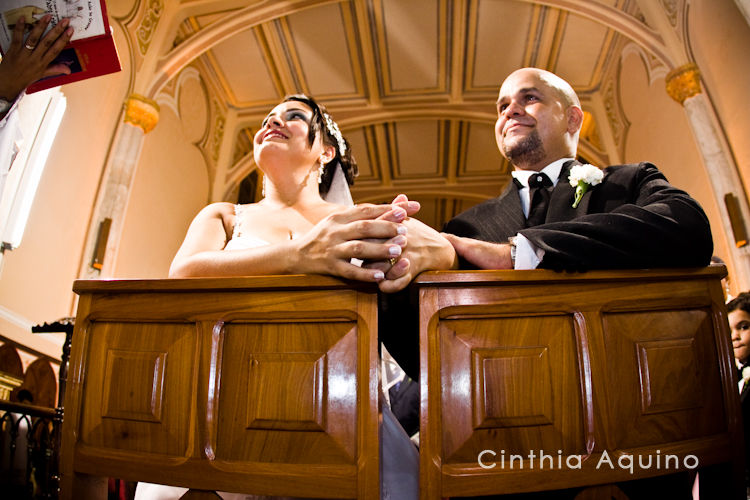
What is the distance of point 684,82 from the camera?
596 centimetres

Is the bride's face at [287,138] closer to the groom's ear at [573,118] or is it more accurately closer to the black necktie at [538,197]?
the black necktie at [538,197]

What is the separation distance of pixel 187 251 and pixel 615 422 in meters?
1.31

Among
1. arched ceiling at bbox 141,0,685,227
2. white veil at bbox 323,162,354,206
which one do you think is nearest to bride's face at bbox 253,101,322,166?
white veil at bbox 323,162,354,206

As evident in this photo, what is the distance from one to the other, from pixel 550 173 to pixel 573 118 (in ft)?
1.17

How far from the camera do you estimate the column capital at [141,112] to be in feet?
20.4

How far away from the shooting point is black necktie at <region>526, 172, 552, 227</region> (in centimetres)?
179

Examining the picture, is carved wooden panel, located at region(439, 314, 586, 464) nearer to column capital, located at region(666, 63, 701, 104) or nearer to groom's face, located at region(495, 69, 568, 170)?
groom's face, located at region(495, 69, 568, 170)

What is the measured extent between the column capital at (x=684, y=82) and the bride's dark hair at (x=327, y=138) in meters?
4.99

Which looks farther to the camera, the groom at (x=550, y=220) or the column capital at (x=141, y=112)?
the column capital at (x=141, y=112)

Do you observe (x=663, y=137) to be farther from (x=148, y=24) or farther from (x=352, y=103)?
Result: (x=148, y=24)

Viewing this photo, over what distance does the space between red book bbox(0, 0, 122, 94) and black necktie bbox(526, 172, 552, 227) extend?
155 cm

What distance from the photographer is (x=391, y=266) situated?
1.18 meters

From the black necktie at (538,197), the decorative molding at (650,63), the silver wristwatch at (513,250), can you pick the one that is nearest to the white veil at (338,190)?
the black necktie at (538,197)

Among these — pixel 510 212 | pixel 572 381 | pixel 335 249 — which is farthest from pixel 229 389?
pixel 510 212
